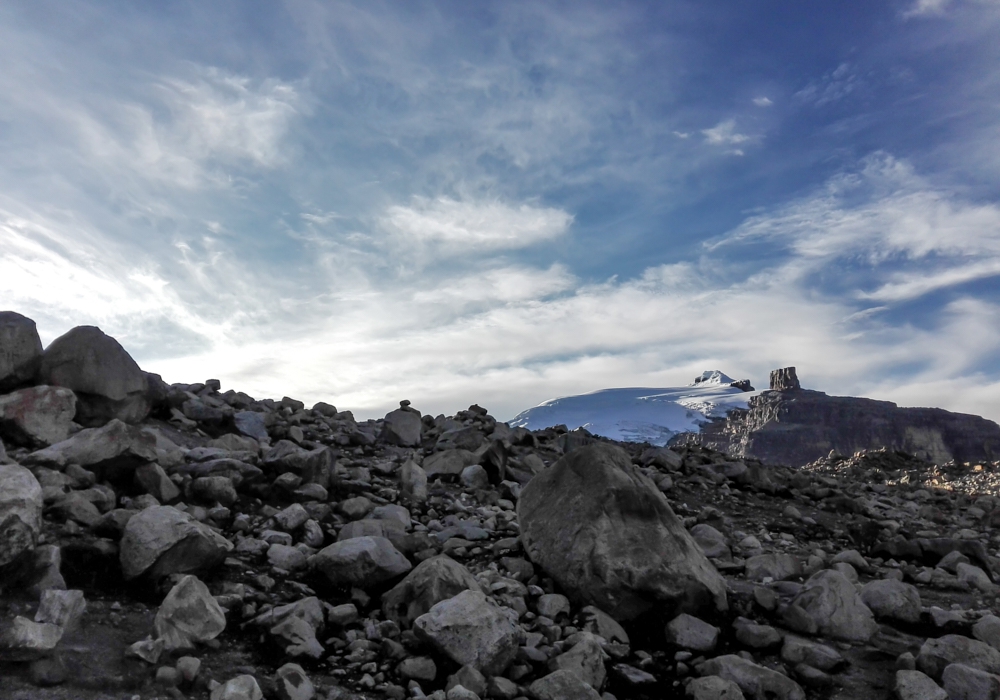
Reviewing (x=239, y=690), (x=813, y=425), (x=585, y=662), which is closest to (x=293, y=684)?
(x=239, y=690)

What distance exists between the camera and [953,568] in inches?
219

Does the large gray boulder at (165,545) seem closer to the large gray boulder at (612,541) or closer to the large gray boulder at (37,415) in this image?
the large gray boulder at (612,541)

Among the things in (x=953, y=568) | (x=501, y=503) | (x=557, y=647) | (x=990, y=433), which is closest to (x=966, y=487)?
(x=953, y=568)

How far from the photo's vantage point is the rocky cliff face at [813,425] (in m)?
68.5

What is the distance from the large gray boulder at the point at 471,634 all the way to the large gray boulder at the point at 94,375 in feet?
14.3

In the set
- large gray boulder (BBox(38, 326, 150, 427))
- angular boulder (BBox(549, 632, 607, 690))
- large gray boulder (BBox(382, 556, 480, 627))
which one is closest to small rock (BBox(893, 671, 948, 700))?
angular boulder (BBox(549, 632, 607, 690))

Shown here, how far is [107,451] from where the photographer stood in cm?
446

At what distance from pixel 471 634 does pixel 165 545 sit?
5.59 ft

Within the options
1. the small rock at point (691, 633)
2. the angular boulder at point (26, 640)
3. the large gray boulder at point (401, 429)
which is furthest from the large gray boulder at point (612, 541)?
the large gray boulder at point (401, 429)

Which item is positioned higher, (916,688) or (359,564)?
(359,564)

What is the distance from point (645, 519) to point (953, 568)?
11.1 ft

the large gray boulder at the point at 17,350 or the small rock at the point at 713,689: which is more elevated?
the large gray boulder at the point at 17,350

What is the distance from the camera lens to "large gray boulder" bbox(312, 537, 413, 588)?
3797 millimetres

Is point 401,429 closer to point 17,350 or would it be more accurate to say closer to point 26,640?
point 17,350
